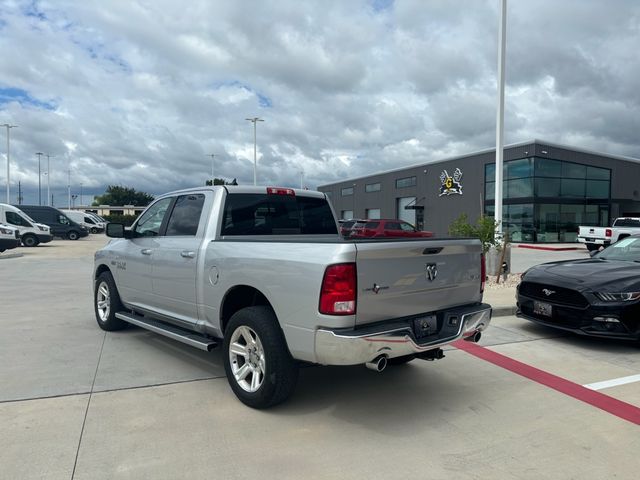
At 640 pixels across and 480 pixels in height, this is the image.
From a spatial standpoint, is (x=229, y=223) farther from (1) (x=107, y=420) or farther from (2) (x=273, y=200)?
(1) (x=107, y=420)

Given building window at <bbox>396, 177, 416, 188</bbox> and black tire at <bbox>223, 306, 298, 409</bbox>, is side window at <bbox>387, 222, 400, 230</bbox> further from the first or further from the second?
black tire at <bbox>223, 306, 298, 409</bbox>

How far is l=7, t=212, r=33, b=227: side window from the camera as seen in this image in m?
25.9

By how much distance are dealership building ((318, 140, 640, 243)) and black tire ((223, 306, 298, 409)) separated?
27.8 m

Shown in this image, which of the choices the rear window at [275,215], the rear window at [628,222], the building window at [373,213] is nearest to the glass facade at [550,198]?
the rear window at [628,222]

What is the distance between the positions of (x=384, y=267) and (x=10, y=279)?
A: 39.5 ft

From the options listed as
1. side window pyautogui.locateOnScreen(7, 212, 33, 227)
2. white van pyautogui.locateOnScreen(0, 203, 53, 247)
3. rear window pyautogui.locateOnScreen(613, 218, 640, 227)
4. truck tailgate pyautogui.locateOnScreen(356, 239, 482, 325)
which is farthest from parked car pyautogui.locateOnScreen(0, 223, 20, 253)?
rear window pyautogui.locateOnScreen(613, 218, 640, 227)

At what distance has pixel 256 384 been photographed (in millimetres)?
3957

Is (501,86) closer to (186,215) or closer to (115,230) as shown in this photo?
(186,215)

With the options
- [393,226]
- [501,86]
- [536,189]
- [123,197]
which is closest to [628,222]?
[536,189]

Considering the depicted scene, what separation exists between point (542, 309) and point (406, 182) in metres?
42.2

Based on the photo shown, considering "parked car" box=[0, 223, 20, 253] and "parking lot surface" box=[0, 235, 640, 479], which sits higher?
"parked car" box=[0, 223, 20, 253]

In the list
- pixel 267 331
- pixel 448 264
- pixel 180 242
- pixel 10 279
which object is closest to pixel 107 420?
pixel 267 331

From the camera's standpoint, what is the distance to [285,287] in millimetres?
3666

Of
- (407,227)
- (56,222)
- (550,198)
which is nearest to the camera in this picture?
(407,227)
